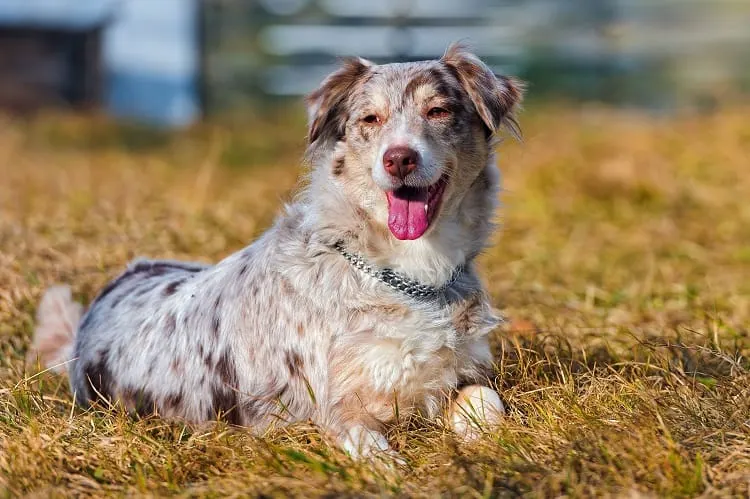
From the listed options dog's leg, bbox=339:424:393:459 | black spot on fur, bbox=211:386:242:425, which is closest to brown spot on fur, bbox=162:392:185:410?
black spot on fur, bbox=211:386:242:425

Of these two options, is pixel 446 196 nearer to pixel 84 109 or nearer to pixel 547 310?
pixel 547 310

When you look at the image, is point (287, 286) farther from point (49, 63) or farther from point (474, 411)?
point (49, 63)

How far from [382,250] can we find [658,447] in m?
1.28

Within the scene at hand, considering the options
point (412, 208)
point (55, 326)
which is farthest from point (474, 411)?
point (55, 326)

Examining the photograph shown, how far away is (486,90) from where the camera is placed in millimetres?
4203

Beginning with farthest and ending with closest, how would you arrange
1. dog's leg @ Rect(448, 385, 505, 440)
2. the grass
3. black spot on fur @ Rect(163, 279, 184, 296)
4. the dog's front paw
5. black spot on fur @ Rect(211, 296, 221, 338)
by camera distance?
black spot on fur @ Rect(163, 279, 184, 296)
black spot on fur @ Rect(211, 296, 221, 338)
dog's leg @ Rect(448, 385, 505, 440)
the dog's front paw
the grass

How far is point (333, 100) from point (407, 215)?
2.03 ft

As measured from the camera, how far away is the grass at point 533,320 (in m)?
3.30

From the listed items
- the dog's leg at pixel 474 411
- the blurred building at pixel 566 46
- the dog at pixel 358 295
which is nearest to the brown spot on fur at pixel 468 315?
the dog at pixel 358 295

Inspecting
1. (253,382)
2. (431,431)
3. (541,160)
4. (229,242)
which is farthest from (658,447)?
(541,160)

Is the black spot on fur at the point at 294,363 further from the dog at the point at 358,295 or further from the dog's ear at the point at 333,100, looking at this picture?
the dog's ear at the point at 333,100

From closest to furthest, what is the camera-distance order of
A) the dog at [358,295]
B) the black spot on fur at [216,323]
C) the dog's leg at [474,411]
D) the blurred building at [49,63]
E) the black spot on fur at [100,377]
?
the dog's leg at [474,411] < the dog at [358,295] < the black spot on fur at [216,323] < the black spot on fur at [100,377] < the blurred building at [49,63]

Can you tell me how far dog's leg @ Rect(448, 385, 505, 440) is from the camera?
370cm

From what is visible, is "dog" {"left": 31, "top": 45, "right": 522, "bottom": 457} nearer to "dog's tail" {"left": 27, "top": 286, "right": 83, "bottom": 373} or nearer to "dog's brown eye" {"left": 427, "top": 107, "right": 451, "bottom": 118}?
"dog's brown eye" {"left": 427, "top": 107, "right": 451, "bottom": 118}
